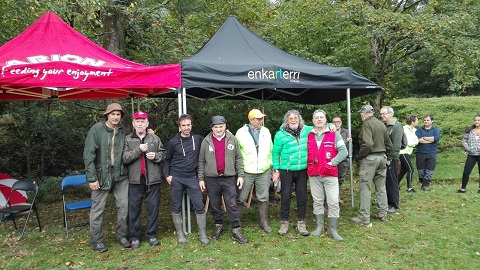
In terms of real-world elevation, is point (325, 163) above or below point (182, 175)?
above

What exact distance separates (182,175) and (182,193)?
0.25m

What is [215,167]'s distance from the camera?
16.7 feet

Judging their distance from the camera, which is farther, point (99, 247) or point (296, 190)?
point (296, 190)

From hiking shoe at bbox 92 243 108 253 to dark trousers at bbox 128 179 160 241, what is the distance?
35cm

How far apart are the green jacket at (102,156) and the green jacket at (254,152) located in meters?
1.62

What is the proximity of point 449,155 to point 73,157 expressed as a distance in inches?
496

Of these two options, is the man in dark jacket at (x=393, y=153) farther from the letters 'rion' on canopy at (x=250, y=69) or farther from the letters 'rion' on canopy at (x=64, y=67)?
the letters 'rion' on canopy at (x=64, y=67)

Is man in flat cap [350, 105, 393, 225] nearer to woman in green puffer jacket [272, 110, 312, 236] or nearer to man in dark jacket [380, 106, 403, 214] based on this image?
man in dark jacket [380, 106, 403, 214]

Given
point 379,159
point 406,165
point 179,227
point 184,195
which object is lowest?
point 179,227

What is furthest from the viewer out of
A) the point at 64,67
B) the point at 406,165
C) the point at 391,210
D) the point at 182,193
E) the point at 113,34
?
the point at 113,34

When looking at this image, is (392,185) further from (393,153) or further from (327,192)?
(327,192)

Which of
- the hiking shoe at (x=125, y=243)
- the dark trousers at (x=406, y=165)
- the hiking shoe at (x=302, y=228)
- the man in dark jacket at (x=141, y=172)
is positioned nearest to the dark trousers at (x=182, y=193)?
the man in dark jacket at (x=141, y=172)

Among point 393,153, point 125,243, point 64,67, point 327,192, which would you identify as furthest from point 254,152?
point 64,67

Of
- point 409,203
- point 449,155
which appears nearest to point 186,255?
point 409,203
